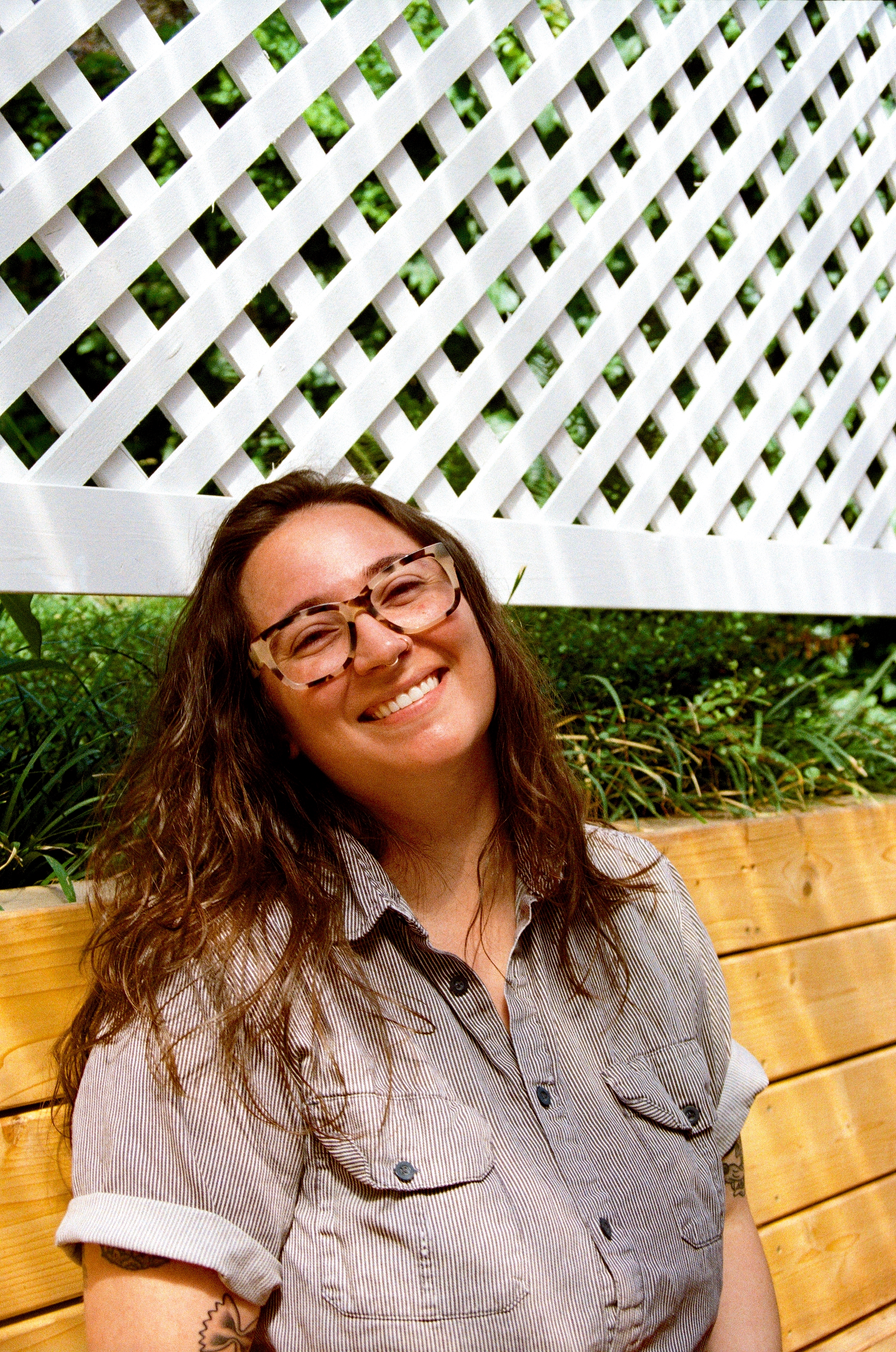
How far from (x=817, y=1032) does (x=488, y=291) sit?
62.4 inches

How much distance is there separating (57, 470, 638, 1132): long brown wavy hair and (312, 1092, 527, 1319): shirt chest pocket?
4.0 inches

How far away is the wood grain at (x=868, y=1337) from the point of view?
2.02 meters

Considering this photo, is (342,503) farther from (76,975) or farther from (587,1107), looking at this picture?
(587,1107)

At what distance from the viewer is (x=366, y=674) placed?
→ 1.27 metres

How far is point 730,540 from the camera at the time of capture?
2354 millimetres

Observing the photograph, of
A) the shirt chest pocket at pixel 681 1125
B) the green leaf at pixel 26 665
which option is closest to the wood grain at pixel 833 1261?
the shirt chest pocket at pixel 681 1125

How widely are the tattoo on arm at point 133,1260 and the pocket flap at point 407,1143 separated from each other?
19 cm

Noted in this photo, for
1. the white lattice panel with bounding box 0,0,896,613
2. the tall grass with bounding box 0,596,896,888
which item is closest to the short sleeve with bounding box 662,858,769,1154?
the tall grass with bounding box 0,596,896,888

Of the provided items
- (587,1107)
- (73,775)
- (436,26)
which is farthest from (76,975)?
(436,26)

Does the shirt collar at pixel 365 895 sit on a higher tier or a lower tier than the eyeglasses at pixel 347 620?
lower

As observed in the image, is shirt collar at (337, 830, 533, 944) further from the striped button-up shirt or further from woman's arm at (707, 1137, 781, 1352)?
woman's arm at (707, 1137, 781, 1352)

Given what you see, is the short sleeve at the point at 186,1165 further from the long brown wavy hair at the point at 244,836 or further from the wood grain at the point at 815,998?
the wood grain at the point at 815,998

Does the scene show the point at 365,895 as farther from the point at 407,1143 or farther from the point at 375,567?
the point at 375,567

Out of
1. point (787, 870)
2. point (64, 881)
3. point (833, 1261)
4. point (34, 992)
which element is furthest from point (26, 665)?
point (833, 1261)
